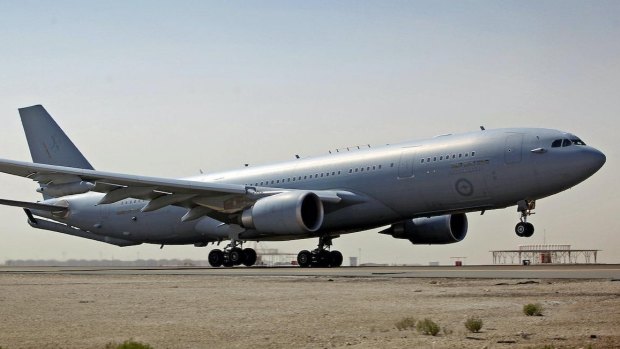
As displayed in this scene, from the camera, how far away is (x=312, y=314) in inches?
485

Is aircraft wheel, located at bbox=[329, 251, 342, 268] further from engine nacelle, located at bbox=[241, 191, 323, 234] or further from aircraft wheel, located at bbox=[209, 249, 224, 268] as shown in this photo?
aircraft wheel, located at bbox=[209, 249, 224, 268]

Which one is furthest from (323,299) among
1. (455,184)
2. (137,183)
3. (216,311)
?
(137,183)

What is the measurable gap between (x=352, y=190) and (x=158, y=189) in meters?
7.47

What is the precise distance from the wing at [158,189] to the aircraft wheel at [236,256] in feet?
4.31

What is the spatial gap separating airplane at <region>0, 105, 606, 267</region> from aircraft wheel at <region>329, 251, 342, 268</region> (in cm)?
6

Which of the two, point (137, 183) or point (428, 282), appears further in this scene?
point (137, 183)

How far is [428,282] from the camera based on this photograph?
18547 millimetres

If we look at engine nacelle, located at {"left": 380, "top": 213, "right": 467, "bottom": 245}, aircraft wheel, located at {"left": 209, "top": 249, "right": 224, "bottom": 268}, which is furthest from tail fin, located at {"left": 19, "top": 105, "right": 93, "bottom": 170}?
engine nacelle, located at {"left": 380, "top": 213, "right": 467, "bottom": 245}

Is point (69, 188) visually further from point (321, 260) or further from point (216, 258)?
point (321, 260)

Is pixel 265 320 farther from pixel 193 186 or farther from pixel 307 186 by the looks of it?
pixel 307 186

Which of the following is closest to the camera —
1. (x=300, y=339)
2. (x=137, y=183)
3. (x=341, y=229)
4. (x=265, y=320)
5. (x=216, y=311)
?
(x=300, y=339)

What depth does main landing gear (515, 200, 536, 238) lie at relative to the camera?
1157 inches

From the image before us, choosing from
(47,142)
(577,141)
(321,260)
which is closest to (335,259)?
(321,260)

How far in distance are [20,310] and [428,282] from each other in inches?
342
